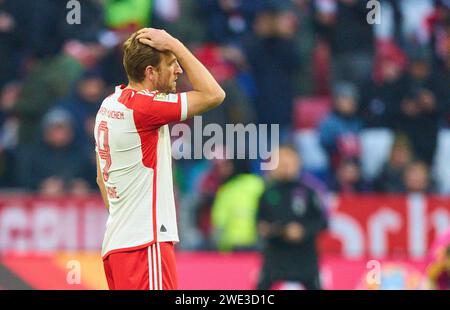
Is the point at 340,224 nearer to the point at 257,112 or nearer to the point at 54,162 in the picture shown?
the point at 257,112

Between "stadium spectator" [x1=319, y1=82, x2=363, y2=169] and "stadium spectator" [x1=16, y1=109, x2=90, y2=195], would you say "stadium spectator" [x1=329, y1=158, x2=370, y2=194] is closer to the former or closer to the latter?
"stadium spectator" [x1=319, y1=82, x2=363, y2=169]

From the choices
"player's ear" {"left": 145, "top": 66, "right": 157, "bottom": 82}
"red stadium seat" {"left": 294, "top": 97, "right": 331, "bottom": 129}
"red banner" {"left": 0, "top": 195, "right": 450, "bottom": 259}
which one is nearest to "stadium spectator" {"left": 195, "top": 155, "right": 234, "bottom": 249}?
"red banner" {"left": 0, "top": 195, "right": 450, "bottom": 259}

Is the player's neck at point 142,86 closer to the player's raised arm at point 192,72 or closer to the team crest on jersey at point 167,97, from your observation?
the team crest on jersey at point 167,97

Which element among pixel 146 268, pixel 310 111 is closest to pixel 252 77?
pixel 310 111

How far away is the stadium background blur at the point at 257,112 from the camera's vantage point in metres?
12.3

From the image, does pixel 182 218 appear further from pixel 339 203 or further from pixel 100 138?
pixel 100 138

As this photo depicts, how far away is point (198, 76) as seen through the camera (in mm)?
6539

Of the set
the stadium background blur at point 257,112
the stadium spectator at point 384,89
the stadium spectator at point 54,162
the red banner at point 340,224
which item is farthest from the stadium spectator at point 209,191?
the stadium spectator at point 384,89

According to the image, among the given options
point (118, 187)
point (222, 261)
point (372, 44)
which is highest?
point (372, 44)

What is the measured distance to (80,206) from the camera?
39.9ft

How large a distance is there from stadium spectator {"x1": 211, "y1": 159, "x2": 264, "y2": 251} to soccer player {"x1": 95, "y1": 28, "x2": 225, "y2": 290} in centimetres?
564

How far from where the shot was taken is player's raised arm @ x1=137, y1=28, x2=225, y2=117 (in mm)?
6500
